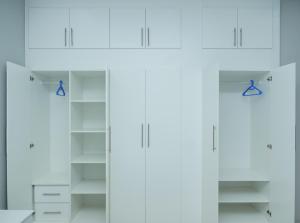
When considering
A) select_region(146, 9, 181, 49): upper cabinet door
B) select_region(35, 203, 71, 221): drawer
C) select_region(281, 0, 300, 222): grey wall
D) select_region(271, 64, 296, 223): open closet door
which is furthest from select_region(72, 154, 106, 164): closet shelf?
select_region(281, 0, 300, 222): grey wall

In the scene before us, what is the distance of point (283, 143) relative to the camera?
2.32m

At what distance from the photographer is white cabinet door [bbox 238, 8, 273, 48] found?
2.91 metres

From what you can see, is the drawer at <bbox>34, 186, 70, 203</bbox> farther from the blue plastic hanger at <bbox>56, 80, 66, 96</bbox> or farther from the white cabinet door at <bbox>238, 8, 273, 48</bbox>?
the white cabinet door at <bbox>238, 8, 273, 48</bbox>

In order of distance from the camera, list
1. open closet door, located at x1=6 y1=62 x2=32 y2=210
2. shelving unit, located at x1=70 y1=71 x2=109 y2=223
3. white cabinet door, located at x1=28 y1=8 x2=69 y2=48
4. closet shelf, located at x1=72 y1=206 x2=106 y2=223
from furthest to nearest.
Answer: white cabinet door, located at x1=28 y1=8 x2=69 y2=48
shelving unit, located at x1=70 y1=71 x2=109 y2=223
closet shelf, located at x1=72 y1=206 x2=106 y2=223
open closet door, located at x1=6 y1=62 x2=32 y2=210

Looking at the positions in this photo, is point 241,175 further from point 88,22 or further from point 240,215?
point 88,22

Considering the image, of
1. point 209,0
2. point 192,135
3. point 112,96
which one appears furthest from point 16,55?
point 209,0

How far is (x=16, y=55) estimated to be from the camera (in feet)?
8.85

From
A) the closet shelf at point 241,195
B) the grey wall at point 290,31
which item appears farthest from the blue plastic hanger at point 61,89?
the grey wall at point 290,31

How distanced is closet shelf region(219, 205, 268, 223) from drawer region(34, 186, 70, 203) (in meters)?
1.84

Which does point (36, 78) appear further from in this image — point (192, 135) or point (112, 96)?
point (192, 135)

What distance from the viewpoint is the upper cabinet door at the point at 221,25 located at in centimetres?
291

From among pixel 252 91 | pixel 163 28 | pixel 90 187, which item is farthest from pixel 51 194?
pixel 252 91

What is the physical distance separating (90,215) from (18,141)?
1235mm

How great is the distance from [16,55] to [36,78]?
1.14ft
